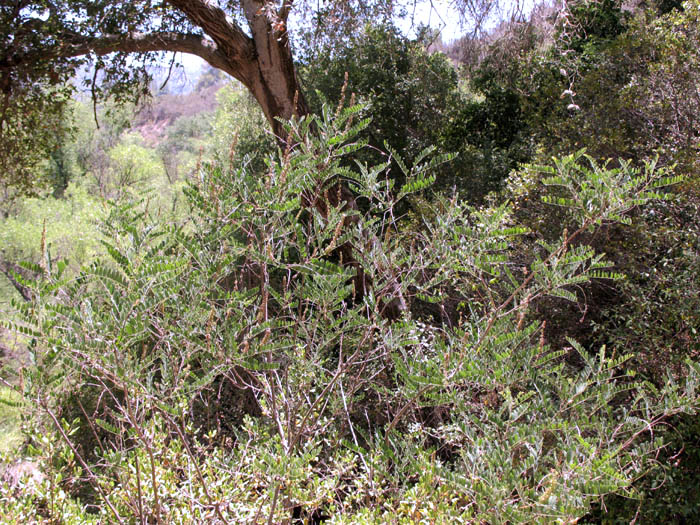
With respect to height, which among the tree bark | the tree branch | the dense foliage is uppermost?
the tree branch

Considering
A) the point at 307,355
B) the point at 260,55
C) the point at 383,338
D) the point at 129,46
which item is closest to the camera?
the point at 383,338

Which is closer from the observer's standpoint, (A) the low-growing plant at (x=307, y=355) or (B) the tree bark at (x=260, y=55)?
(A) the low-growing plant at (x=307, y=355)

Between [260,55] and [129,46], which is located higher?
[129,46]

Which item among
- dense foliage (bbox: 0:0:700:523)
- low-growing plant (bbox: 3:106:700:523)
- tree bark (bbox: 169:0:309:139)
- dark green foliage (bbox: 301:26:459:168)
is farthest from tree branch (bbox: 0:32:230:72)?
low-growing plant (bbox: 3:106:700:523)

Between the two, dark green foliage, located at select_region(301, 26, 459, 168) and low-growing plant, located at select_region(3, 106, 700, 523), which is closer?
low-growing plant, located at select_region(3, 106, 700, 523)

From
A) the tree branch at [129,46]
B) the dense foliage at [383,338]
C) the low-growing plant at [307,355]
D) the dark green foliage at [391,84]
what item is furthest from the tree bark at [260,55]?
the low-growing plant at [307,355]

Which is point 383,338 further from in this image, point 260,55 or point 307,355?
point 260,55

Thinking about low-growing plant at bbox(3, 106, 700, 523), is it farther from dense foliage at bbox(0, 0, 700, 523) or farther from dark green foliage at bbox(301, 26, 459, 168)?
dark green foliage at bbox(301, 26, 459, 168)

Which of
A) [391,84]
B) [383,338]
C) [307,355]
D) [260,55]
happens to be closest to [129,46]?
[260,55]

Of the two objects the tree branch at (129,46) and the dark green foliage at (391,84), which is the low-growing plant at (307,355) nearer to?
the tree branch at (129,46)

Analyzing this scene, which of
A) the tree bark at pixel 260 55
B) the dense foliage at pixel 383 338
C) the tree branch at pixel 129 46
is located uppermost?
the tree branch at pixel 129 46

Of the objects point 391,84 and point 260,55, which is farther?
point 391,84

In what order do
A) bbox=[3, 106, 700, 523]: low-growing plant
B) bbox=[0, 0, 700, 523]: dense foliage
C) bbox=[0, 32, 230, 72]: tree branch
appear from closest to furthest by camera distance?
bbox=[3, 106, 700, 523]: low-growing plant, bbox=[0, 0, 700, 523]: dense foliage, bbox=[0, 32, 230, 72]: tree branch

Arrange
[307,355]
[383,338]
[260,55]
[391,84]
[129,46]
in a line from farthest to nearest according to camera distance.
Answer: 1. [391,84]
2. [129,46]
3. [260,55]
4. [307,355]
5. [383,338]
